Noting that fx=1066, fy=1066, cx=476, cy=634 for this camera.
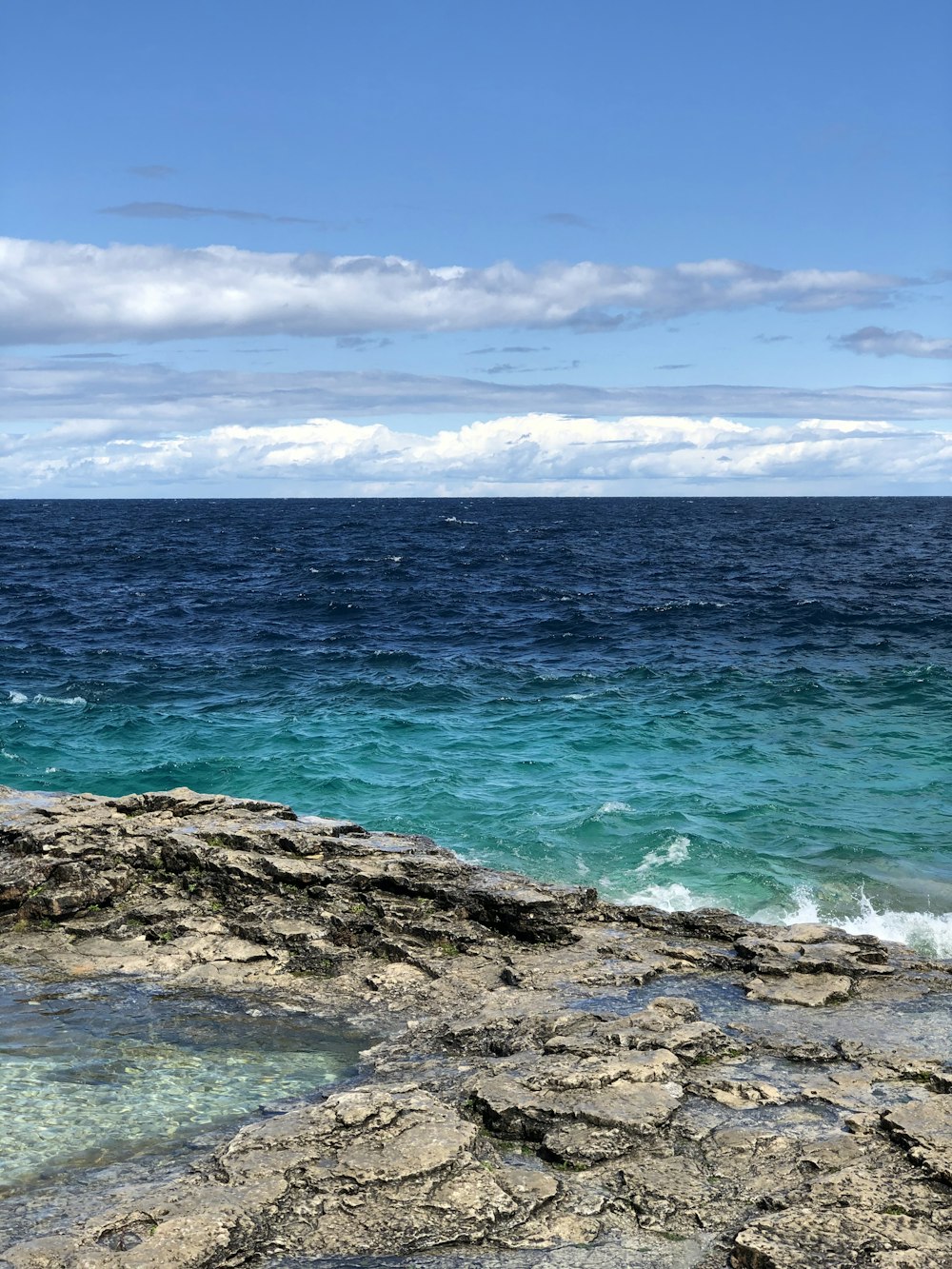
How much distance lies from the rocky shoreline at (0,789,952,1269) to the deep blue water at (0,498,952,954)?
6.31 metres

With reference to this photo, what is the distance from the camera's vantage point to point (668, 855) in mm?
21641

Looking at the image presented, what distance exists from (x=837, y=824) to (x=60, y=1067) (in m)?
17.6

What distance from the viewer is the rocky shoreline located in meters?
7.65

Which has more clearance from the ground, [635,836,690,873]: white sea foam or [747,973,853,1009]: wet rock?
[747,973,853,1009]: wet rock

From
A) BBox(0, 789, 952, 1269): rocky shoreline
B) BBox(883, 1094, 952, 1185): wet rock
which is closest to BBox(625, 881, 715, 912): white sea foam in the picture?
BBox(0, 789, 952, 1269): rocky shoreline

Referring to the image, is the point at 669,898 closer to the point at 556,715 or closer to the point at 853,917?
the point at 853,917

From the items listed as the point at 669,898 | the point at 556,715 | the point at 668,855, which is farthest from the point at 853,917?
the point at 556,715

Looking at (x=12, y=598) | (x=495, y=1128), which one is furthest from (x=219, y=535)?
(x=495, y=1128)

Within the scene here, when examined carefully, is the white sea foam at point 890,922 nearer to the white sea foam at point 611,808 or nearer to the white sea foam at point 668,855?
the white sea foam at point 668,855

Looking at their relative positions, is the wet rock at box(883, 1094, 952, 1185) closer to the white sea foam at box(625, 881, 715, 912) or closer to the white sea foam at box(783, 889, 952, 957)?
the white sea foam at box(783, 889, 952, 957)

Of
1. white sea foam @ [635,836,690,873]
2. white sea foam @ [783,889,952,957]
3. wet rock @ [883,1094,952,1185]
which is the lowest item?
white sea foam @ [783,889,952,957]

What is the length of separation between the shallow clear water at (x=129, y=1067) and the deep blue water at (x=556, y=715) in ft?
31.9

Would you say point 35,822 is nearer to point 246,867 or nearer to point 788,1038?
point 246,867

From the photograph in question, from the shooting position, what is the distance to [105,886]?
49.3ft
